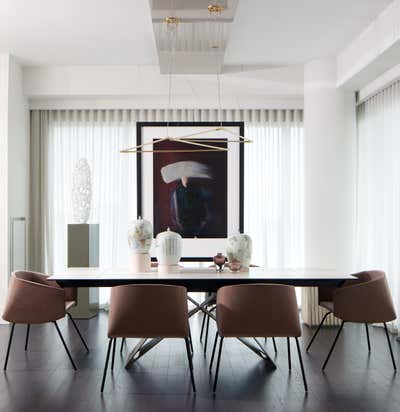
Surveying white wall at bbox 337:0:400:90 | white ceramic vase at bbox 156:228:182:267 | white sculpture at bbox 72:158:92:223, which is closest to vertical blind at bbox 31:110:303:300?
white sculpture at bbox 72:158:92:223

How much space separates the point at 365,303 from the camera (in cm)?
439

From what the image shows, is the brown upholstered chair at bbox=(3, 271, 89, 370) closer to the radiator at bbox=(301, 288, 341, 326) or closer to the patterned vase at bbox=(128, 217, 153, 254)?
the patterned vase at bbox=(128, 217, 153, 254)

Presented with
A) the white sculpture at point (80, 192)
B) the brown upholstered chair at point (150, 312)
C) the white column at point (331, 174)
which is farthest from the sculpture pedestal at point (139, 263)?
the white column at point (331, 174)

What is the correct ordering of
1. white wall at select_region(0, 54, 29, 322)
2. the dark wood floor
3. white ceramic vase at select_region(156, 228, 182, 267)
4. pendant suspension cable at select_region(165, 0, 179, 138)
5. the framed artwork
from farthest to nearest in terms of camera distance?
1. the framed artwork
2. white wall at select_region(0, 54, 29, 322)
3. white ceramic vase at select_region(156, 228, 182, 267)
4. pendant suspension cable at select_region(165, 0, 179, 138)
5. the dark wood floor

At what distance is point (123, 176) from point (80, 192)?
2.57 feet

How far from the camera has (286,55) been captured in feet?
20.9

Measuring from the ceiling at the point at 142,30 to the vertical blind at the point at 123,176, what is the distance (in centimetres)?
77

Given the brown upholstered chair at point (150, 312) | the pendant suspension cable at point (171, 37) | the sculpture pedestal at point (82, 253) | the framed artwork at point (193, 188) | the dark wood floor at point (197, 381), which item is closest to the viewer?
the dark wood floor at point (197, 381)

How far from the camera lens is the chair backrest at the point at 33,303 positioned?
14.5ft

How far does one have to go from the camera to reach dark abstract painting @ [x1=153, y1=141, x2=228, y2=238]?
7.11 metres

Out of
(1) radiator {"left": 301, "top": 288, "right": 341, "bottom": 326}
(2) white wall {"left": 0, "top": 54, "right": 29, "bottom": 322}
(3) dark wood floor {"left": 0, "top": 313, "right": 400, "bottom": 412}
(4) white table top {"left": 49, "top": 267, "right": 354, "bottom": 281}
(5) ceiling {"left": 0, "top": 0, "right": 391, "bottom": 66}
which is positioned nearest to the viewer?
(3) dark wood floor {"left": 0, "top": 313, "right": 400, "bottom": 412}

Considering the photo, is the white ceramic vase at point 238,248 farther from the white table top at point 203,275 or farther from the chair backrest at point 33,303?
the chair backrest at point 33,303

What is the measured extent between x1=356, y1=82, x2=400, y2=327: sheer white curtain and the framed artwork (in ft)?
4.78

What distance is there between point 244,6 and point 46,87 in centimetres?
305
